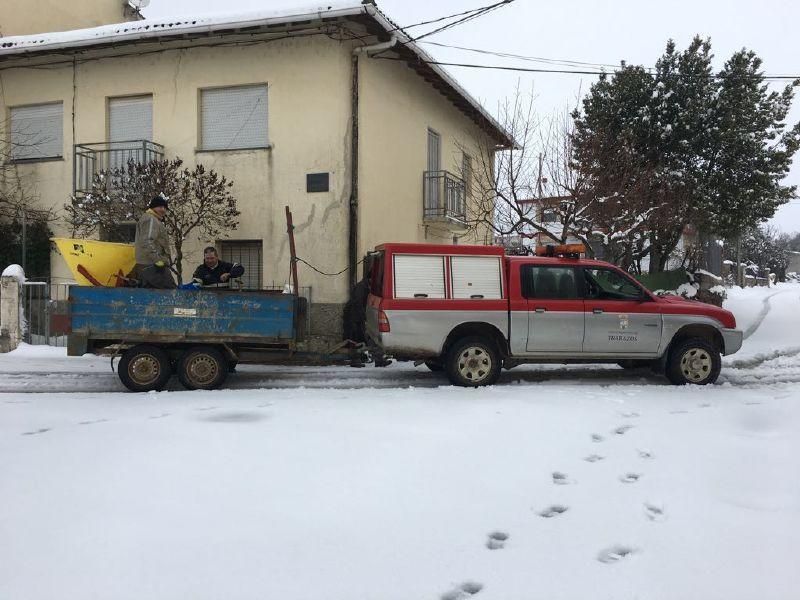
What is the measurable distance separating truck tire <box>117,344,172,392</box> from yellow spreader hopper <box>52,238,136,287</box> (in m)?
1.06

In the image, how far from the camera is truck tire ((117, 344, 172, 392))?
774 centimetres

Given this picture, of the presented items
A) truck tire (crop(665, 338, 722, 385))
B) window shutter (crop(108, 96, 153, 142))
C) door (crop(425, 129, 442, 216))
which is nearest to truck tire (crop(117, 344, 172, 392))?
window shutter (crop(108, 96, 153, 142))

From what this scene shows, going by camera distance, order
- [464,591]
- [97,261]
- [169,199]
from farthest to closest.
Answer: [169,199] < [97,261] < [464,591]

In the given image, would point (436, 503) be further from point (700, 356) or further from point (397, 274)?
point (700, 356)

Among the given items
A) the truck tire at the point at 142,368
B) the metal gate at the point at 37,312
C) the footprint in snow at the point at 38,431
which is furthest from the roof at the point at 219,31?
the footprint in snow at the point at 38,431

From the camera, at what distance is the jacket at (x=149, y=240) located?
7.78 metres

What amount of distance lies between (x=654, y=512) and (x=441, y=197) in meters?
12.5

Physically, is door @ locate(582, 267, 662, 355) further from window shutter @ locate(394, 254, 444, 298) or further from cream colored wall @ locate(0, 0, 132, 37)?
cream colored wall @ locate(0, 0, 132, 37)

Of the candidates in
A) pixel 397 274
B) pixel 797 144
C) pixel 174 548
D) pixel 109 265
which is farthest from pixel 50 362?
pixel 797 144

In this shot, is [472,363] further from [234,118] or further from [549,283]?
[234,118]

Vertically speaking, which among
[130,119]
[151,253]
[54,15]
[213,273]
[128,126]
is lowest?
[213,273]

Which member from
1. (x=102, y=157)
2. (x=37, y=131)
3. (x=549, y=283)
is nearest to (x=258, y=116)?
(x=102, y=157)

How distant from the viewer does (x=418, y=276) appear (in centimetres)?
806

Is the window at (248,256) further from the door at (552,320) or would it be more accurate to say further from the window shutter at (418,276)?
the door at (552,320)
